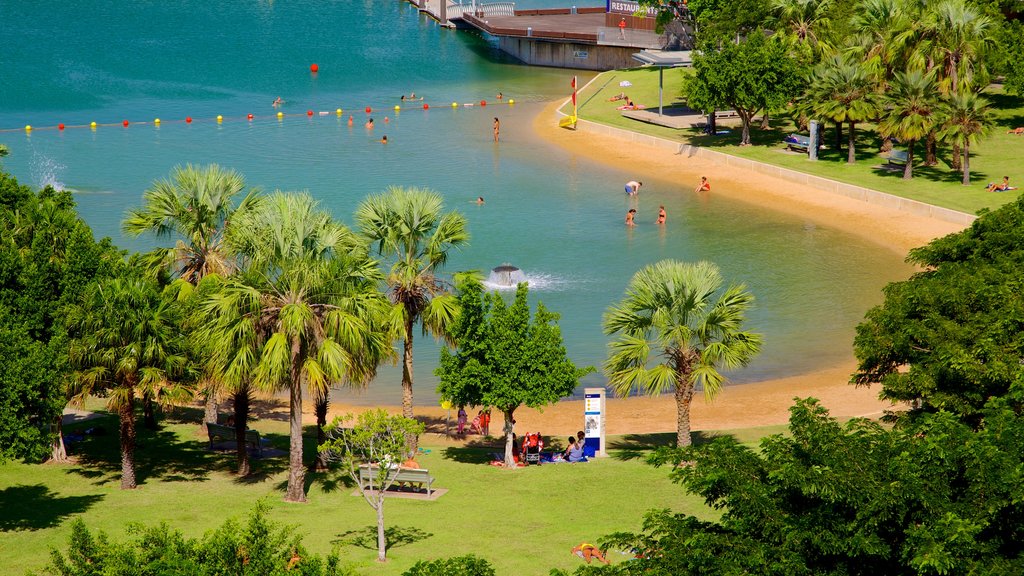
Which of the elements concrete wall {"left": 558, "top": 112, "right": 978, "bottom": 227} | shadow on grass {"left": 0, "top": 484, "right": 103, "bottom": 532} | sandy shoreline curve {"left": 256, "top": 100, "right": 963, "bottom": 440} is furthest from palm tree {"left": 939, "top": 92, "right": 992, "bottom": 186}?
shadow on grass {"left": 0, "top": 484, "right": 103, "bottom": 532}

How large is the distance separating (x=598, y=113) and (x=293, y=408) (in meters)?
58.4

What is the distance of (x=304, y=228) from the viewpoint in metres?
26.4

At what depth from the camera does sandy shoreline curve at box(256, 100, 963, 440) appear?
37656 millimetres

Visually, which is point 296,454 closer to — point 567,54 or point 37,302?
point 37,302

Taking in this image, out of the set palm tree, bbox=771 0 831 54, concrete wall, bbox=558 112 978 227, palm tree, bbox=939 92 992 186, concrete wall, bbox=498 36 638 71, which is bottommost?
concrete wall, bbox=558 112 978 227

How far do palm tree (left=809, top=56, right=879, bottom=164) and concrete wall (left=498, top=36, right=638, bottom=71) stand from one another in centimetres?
3772

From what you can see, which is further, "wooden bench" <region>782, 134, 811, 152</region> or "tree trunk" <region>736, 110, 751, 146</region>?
"tree trunk" <region>736, 110, 751, 146</region>

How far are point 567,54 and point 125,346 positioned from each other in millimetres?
84636

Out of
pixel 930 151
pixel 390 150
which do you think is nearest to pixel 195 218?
pixel 930 151

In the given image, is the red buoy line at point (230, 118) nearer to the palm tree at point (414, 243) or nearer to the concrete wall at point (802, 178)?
the concrete wall at point (802, 178)

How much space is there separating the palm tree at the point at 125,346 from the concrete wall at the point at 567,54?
7866 centimetres

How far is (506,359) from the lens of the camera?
30.9 m

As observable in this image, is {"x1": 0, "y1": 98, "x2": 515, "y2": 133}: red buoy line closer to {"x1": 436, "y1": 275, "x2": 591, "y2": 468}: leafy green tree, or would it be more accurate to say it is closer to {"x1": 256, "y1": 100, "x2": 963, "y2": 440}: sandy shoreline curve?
{"x1": 256, "y1": 100, "x2": 963, "y2": 440}: sandy shoreline curve

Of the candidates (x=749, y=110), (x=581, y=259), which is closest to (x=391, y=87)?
(x=749, y=110)
